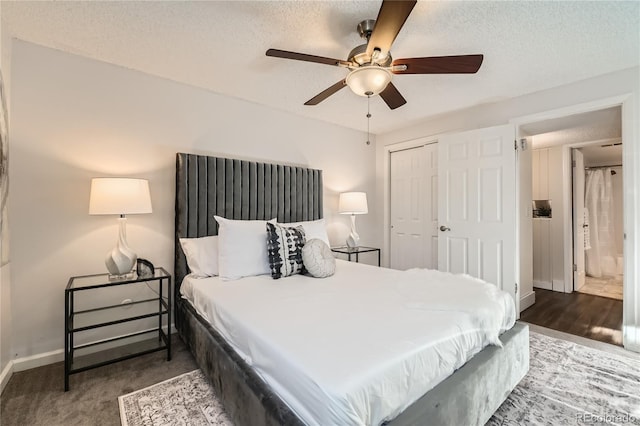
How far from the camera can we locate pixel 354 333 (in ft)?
4.20

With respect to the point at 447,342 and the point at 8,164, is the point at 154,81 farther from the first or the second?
the point at 447,342

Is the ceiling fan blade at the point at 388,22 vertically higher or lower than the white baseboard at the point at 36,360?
higher

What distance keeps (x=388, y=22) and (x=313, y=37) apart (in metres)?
0.77

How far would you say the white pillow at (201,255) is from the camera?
2.41 metres

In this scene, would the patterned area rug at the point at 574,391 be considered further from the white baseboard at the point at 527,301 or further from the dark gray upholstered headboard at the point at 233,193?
the dark gray upholstered headboard at the point at 233,193

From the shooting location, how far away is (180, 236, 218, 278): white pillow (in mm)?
2406

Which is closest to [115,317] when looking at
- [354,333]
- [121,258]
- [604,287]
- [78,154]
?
[121,258]

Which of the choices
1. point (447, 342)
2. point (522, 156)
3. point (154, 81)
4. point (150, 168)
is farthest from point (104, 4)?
point (522, 156)

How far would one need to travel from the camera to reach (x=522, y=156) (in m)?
3.39

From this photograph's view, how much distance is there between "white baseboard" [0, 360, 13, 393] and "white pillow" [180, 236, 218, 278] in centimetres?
127

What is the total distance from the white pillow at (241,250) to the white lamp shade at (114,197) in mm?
657

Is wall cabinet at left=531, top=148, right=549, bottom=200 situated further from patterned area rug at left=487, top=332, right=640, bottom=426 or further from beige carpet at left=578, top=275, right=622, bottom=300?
patterned area rug at left=487, top=332, right=640, bottom=426

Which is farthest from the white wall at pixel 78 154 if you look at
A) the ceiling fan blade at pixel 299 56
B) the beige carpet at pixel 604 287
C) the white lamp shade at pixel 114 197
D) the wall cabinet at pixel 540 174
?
the beige carpet at pixel 604 287

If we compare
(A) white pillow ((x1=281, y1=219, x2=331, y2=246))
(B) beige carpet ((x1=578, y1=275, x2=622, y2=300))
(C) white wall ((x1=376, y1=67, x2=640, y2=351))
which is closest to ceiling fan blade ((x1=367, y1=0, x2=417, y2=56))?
(A) white pillow ((x1=281, y1=219, x2=331, y2=246))
